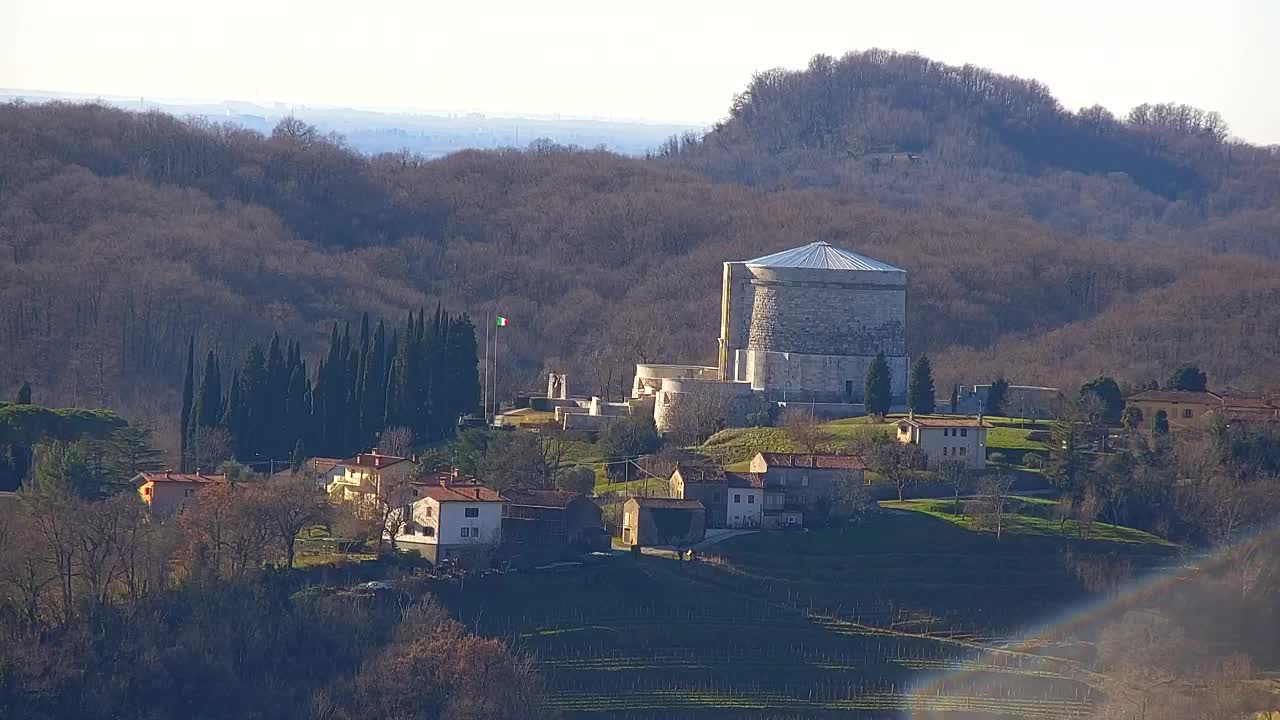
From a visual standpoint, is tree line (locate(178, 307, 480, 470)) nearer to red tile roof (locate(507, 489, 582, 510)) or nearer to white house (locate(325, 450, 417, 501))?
white house (locate(325, 450, 417, 501))

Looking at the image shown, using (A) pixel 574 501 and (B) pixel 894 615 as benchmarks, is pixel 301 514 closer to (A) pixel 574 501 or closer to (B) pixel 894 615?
(A) pixel 574 501

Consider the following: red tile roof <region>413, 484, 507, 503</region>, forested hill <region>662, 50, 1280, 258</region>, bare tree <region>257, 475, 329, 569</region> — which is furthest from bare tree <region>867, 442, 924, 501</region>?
forested hill <region>662, 50, 1280, 258</region>

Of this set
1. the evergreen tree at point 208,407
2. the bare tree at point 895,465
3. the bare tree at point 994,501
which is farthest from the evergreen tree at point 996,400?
the evergreen tree at point 208,407

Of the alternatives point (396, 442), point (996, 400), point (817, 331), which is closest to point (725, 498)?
point (396, 442)

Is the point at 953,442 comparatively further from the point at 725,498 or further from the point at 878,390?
the point at 725,498

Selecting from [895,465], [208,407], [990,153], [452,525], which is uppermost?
[990,153]

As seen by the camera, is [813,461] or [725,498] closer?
[725,498]
